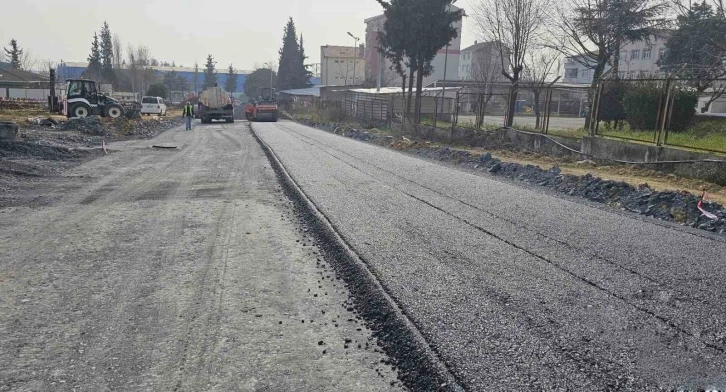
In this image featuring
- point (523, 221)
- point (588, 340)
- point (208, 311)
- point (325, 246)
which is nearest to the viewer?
point (588, 340)

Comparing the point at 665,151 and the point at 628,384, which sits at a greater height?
the point at 665,151

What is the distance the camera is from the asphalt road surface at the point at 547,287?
12.5 ft

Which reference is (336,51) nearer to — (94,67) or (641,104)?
(94,67)

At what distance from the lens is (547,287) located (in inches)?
209

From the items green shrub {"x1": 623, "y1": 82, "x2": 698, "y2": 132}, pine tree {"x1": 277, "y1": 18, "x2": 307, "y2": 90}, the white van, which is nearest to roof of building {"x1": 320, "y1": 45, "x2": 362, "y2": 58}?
pine tree {"x1": 277, "y1": 18, "x2": 307, "y2": 90}

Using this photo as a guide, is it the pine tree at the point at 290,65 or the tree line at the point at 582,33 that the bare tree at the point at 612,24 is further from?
the pine tree at the point at 290,65

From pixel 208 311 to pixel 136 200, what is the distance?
228 inches

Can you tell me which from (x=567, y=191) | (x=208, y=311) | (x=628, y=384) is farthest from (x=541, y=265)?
(x=567, y=191)

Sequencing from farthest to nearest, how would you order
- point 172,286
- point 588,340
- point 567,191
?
point 567,191
point 172,286
point 588,340

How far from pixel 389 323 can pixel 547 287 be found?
5.84 ft

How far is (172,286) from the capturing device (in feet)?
17.5

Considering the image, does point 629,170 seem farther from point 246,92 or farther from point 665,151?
point 246,92

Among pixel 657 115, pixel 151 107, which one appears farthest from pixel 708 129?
pixel 151 107

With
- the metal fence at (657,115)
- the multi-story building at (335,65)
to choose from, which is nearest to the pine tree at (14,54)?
the multi-story building at (335,65)
